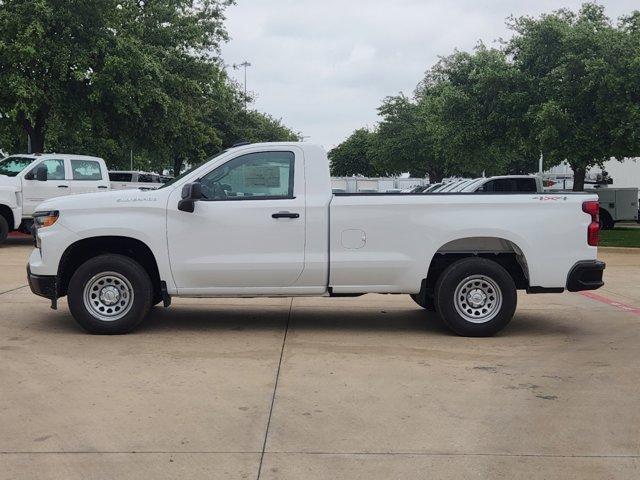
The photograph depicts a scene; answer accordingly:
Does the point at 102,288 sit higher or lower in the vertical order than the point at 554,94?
lower

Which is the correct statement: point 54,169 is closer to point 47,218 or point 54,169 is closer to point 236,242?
point 47,218

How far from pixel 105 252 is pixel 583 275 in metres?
4.91

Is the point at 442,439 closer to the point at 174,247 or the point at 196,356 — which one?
the point at 196,356

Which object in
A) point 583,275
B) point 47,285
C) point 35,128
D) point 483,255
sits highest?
point 35,128

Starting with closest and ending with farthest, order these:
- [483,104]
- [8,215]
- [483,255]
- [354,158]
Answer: [483,255] < [8,215] < [483,104] < [354,158]

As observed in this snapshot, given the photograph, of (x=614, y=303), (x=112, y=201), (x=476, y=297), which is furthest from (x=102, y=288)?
(x=614, y=303)

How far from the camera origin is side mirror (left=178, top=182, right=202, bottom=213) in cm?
775

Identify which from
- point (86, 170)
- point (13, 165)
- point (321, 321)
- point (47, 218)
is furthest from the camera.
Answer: point (86, 170)

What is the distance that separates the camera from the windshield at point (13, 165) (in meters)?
18.1

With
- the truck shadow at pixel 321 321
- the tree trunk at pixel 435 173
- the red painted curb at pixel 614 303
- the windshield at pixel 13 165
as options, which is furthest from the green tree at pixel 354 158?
the truck shadow at pixel 321 321

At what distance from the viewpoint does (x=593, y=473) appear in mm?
4352

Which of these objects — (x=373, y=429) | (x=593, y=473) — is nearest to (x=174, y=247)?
(x=373, y=429)

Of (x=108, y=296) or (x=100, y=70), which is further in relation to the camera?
(x=100, y=70)

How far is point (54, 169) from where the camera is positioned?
733 inches
